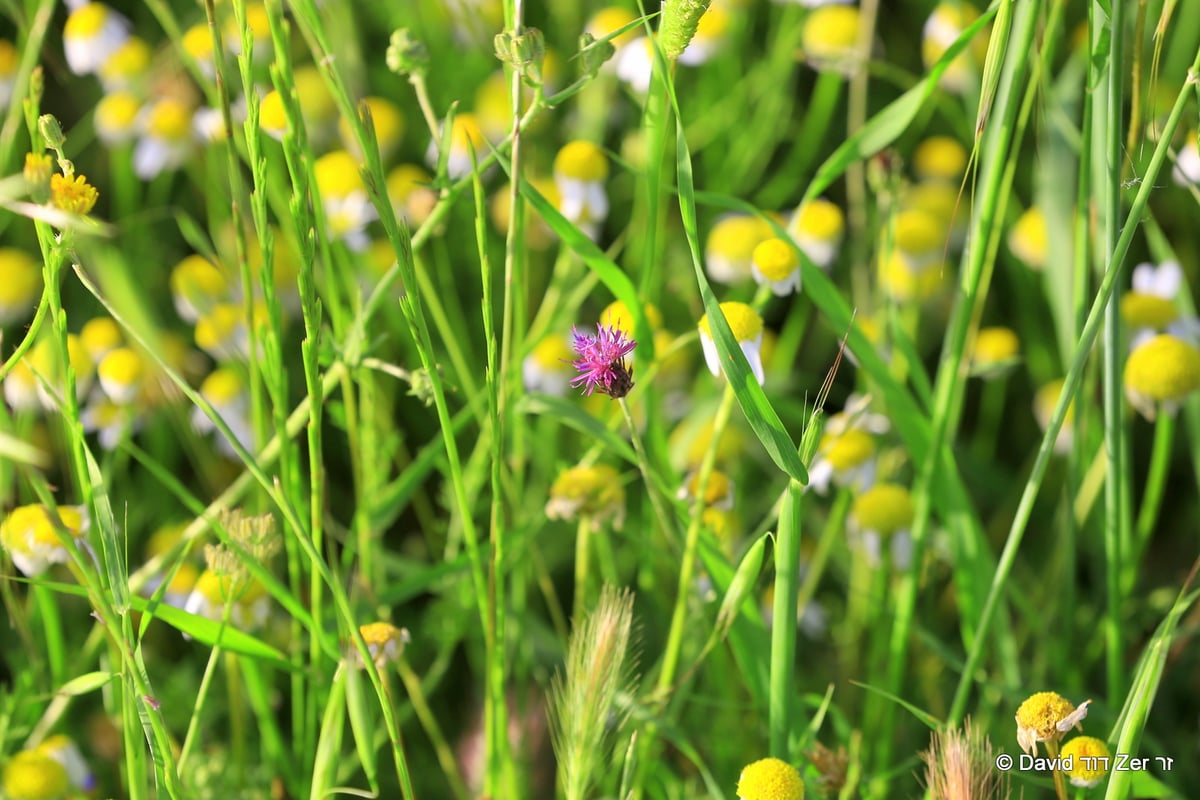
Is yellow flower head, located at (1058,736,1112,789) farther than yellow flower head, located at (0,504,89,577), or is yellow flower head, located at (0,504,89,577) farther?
yellow flower head, located at (0,504,89,577)

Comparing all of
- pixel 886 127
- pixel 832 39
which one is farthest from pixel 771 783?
pixel 832 39

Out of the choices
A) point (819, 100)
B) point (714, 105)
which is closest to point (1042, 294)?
point (819, 100)

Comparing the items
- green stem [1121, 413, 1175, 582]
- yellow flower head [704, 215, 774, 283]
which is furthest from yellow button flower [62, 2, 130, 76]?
green stem [1121, 413, 1175, 582]

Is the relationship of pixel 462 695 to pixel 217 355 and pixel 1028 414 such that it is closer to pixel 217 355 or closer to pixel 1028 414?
pixel 217 355

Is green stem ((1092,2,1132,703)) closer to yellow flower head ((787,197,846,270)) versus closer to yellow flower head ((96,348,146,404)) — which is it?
yellow flower head ((787,197,846,270))

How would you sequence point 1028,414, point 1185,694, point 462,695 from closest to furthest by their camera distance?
point 1185,694
point 462,695
point 1028,414
